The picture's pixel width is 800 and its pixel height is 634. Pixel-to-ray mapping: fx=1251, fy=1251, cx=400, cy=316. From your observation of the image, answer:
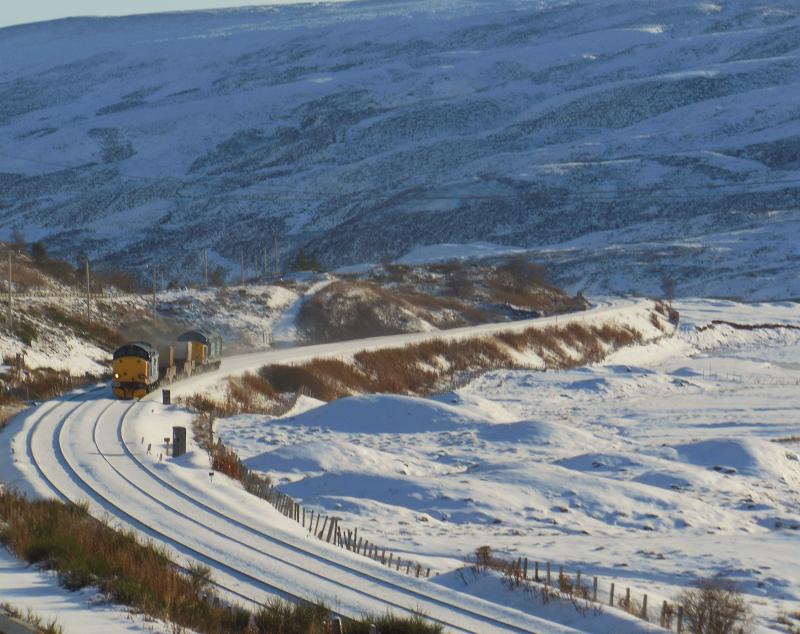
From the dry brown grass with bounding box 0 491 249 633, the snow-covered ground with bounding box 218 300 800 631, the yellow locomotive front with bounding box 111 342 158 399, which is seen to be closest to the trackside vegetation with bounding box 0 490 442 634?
the dry brown grass with bounding box 0 491 249 633

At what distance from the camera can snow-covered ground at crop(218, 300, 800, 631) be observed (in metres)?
22.6

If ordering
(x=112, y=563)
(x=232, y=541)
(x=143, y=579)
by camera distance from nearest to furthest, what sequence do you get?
(x=143, y=579), (x=112, y=563), (x=232, y=541)

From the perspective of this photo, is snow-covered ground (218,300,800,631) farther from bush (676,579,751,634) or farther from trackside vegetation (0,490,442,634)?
trackside vegetation (0,490,442,634)

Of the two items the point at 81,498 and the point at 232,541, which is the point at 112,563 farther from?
the point at 81,498

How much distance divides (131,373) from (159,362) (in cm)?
532

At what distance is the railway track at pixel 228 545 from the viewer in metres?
16.8

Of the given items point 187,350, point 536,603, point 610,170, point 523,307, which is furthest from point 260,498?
point 610,170

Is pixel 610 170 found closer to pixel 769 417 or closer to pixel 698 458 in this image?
pixel 769 417

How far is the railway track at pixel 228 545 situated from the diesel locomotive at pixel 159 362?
34.5ft

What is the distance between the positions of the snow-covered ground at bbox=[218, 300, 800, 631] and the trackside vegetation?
3859mm

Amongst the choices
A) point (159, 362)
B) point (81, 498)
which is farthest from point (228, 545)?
point (159, 362)

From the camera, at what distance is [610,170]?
638ft

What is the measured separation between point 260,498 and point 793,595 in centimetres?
1074

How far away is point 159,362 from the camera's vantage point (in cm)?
4797
